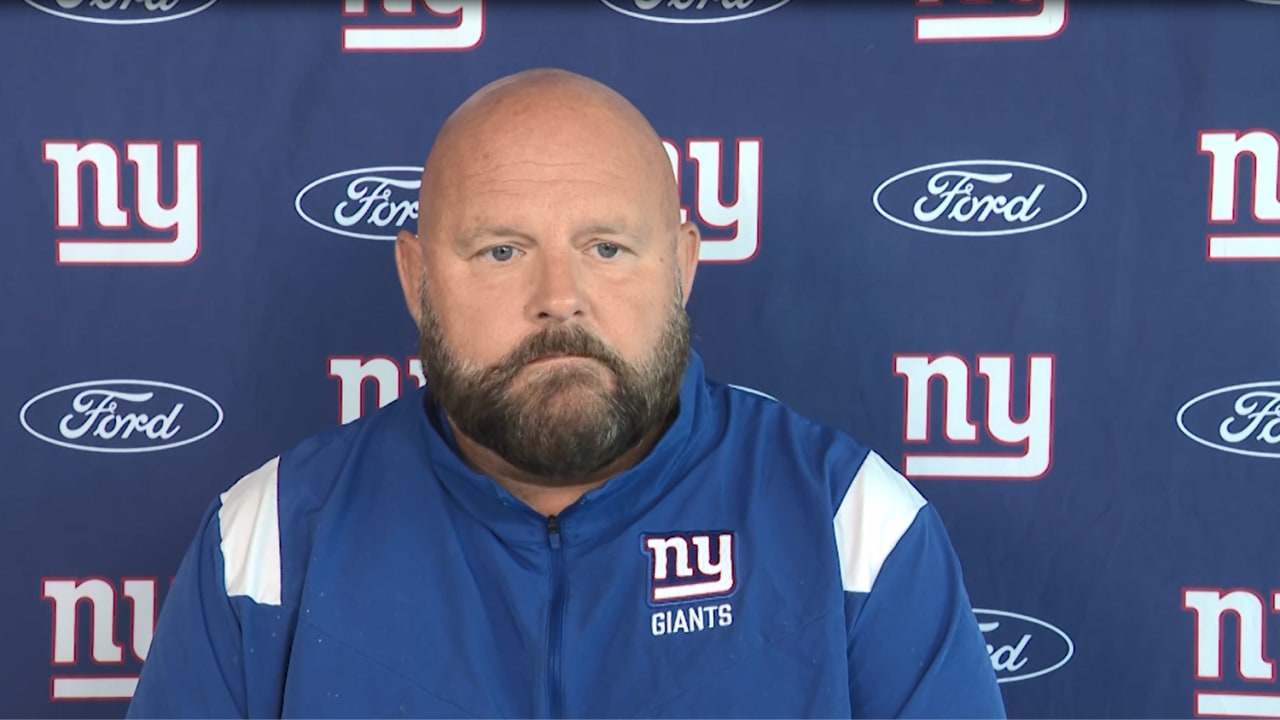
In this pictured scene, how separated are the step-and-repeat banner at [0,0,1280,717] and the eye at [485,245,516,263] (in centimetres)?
44

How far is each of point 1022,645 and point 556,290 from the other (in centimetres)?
83

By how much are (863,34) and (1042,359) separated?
45 cm

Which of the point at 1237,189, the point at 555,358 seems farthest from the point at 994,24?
the point at 555,358

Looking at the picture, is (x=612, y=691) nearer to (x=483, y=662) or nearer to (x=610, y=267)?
(x=483, y=662)

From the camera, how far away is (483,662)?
46.1 inches

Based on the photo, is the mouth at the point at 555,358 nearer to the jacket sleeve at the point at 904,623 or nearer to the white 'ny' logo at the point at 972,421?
the jacket sleeve at the point at 904,623

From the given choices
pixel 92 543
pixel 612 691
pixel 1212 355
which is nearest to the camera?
pixel 612 691

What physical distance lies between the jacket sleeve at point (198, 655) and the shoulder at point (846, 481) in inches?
20.4

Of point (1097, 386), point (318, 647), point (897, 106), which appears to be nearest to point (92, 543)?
point (318, 647)

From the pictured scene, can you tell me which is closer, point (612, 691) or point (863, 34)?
point (612, 691)

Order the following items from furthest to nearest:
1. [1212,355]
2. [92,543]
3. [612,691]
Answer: [92,543] < [1212,355] < [612,691]

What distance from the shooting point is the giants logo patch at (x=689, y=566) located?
1194 mm

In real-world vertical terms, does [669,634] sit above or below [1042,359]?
below

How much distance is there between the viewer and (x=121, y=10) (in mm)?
1619
